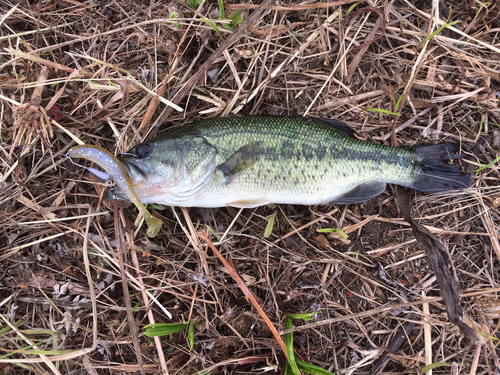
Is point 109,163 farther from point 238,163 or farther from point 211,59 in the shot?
point 211,59

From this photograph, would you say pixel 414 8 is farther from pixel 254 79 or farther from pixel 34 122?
pixel 34 122

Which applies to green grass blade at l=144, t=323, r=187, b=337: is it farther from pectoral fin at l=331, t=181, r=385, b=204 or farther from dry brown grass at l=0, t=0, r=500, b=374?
pectoral fin at l=331, t=181, r=385, b=204

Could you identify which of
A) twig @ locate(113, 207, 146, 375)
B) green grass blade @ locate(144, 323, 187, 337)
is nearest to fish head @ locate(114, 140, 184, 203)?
twig @ locate(113, 207, 146, 375)

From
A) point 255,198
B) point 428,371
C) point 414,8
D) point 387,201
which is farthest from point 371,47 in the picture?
point 428,371

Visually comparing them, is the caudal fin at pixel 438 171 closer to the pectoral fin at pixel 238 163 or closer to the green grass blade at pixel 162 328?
the pectoral fin at pixel 238 163

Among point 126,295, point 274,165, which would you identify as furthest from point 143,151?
point 126,295

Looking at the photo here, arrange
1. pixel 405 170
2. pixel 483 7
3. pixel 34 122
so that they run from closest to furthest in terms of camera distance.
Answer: pixel 34 122, pixel 405 170, pixel 483 7
